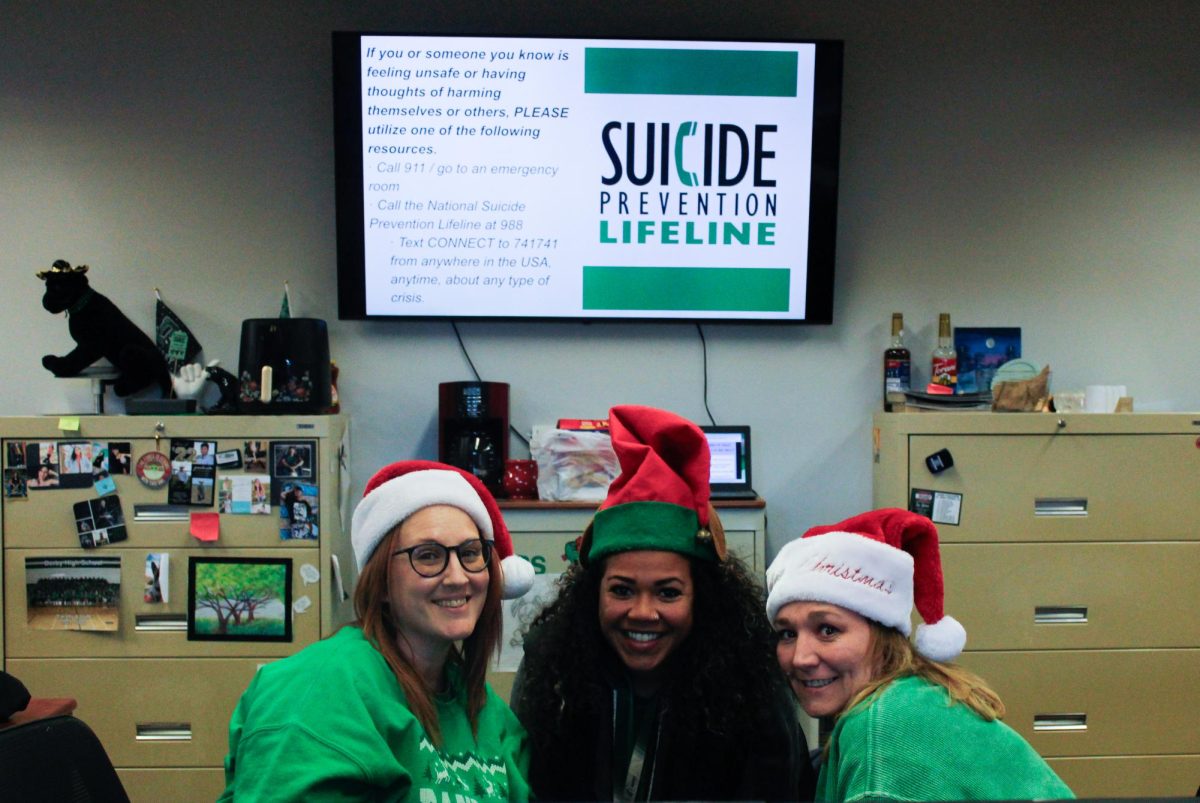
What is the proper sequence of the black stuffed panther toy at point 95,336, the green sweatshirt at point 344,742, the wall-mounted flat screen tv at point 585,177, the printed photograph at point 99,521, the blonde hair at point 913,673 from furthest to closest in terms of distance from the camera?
the wall-mounted flat screen tv at point 585,177
the black stuffed panther toy at point 95,336
the printed photograph at point 99,521
the blonde hair at point 913,673
the green sweatshirt at point 344,742

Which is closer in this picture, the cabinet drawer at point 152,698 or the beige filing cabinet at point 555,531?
the cabinet drawer at point 152,698

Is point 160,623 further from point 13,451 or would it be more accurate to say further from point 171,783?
point 13,451

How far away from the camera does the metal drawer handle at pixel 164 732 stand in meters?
2.67

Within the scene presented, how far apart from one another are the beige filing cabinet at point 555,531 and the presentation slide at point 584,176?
670 millimetres

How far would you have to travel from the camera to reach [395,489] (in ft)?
4.62

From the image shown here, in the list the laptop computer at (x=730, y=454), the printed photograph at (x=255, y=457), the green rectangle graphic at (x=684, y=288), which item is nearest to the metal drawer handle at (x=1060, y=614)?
the laptop computer at (x=730, y=454)

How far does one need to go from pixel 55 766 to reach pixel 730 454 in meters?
2.24

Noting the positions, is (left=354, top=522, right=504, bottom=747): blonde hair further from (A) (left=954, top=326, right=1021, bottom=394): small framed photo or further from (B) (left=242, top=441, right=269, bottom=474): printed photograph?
(A) (left=954, top=326, right=1021, bottom=394): small framed photo

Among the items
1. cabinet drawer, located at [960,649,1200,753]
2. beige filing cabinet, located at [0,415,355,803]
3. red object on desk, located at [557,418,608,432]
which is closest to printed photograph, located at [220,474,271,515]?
beige filing cabinet, located at [0,415,355,803]

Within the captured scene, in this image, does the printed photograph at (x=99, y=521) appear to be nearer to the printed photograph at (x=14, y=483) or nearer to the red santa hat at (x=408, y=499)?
the printed photograph at (x=14, y=483)

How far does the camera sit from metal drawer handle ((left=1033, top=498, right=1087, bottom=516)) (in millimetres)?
2768

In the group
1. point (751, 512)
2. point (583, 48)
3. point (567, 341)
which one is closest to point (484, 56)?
point (583, 48)

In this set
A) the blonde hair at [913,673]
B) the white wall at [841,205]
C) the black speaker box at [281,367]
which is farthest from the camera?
the white wall at [841,205]

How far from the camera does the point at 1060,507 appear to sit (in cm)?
278
